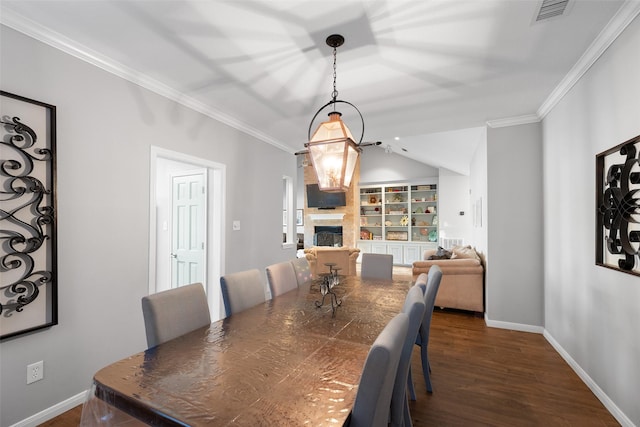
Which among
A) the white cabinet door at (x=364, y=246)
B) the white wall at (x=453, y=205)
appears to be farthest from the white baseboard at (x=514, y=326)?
the white cabinet door at (x=364, y=246)

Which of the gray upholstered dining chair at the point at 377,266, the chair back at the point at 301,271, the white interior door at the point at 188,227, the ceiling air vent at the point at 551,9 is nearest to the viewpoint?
the ceiling air vent at the point at 551,9

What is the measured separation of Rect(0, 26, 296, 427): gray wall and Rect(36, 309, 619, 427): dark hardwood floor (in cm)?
35

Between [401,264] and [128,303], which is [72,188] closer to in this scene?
[128,303]

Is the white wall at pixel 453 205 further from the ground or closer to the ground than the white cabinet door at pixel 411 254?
further from the ground

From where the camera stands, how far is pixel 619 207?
1.83 meters

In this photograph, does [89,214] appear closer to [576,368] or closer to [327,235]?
[576,368]

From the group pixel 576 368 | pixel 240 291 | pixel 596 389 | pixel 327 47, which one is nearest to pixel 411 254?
pixel 576 368

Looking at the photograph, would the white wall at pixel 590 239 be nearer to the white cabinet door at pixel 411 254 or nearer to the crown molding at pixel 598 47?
the crown molding at pixel 598 47

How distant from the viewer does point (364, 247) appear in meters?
8.58

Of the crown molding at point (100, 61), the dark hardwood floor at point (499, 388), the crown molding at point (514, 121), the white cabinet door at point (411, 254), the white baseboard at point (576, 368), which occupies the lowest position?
the dark hardwood floor at point (499, 388)

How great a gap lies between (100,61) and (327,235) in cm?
718

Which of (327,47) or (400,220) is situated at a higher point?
(327,47)

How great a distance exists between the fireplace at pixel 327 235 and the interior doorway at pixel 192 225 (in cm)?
547

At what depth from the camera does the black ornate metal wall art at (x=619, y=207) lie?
1.70m
